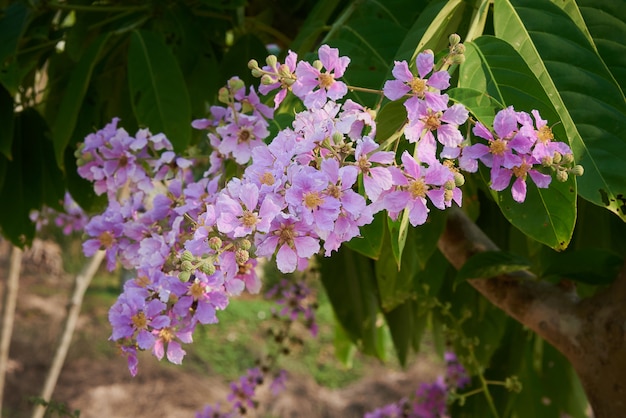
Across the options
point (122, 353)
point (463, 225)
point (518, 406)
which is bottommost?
point (518, 406)

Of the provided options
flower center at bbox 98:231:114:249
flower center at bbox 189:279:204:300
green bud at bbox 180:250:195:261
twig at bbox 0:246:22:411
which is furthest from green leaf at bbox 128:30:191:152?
twig at bbox 0:246:22:411

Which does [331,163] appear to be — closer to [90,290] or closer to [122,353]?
[122,353]

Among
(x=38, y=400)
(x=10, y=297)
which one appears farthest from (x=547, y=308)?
(x=10, y=297)

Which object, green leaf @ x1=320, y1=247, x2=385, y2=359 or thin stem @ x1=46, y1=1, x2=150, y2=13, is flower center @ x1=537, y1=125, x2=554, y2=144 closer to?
thin stem @ x1=46, y1=1, x2=150, y2=13

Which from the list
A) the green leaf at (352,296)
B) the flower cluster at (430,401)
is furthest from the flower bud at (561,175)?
the flower cluster at (430,401)

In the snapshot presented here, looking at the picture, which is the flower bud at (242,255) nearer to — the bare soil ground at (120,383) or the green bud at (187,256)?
the green bud at (187,256)
